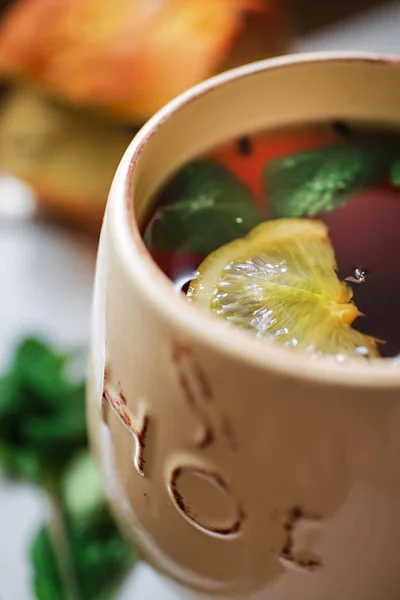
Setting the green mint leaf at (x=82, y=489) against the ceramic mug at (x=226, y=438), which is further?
the green mint leaf at (x=82, y=489)

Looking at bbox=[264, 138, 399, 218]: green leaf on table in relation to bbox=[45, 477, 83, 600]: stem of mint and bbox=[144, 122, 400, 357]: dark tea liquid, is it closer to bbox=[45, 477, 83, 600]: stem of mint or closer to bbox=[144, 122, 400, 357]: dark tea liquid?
bbox=[144, 122, 400, 357]: dark tea liquid

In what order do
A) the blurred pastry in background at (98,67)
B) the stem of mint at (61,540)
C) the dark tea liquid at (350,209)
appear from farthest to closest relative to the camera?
the blurred pastry in background at (98,67)
the stem of mint at (61,540)
the dark tea liquid at (350,209)

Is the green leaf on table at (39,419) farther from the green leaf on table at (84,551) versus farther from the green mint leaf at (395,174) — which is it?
the green mint leaf at (395,174)

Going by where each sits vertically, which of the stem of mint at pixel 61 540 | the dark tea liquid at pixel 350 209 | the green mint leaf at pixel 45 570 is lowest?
the stem of mint at pixel 61 540

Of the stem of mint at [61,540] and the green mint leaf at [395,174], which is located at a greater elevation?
the green mint leaf at [395,174]

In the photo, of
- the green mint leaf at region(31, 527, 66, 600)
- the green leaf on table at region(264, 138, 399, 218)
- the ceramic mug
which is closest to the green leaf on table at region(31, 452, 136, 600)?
the green mint leaf at region(31, 527, 66, 600)

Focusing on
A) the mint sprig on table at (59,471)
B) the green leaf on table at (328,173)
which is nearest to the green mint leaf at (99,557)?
the mint sprig on table at (59,471)
